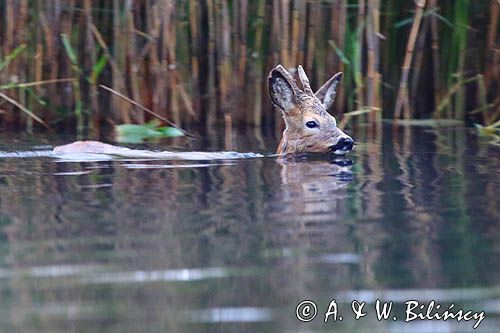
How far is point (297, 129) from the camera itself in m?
8.27

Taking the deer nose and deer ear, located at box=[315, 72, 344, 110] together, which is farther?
deer ear, located at box=[315, 72, 344, 110]

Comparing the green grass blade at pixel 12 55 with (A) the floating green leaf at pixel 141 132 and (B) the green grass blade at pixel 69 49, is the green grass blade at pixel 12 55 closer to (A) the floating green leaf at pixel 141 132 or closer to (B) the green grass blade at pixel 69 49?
(B) the green grass blade at pixel 69 49

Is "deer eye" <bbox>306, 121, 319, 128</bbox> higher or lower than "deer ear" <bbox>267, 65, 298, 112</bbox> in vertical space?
lower

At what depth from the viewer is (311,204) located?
5.59 metres

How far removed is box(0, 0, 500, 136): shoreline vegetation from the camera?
9594 millimetres

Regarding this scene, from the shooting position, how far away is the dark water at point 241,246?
353 centimetres

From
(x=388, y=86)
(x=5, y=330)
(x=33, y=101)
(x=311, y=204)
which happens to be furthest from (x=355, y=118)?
(x=5, y=330)

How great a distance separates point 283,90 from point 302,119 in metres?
0.27

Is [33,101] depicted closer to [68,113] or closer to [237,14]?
[68,113]

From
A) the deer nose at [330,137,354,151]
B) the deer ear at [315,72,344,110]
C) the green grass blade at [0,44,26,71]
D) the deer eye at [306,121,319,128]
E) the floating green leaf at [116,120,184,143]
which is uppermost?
the green grass blade at [0,44,26,71]

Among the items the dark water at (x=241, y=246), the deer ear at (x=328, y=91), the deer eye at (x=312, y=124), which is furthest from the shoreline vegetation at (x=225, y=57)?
the dark water at (x=241, y=246)

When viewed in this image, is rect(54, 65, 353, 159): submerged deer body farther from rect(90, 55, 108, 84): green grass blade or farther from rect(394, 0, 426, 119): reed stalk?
rect(90, 55, 108, 84): green grass blade

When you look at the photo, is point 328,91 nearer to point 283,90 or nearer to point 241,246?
point 283,90

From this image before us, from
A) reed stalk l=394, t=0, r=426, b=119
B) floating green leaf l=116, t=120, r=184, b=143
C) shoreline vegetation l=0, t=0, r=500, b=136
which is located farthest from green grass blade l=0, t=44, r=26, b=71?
reed stalk l=394, t=0, r=426, b=119
